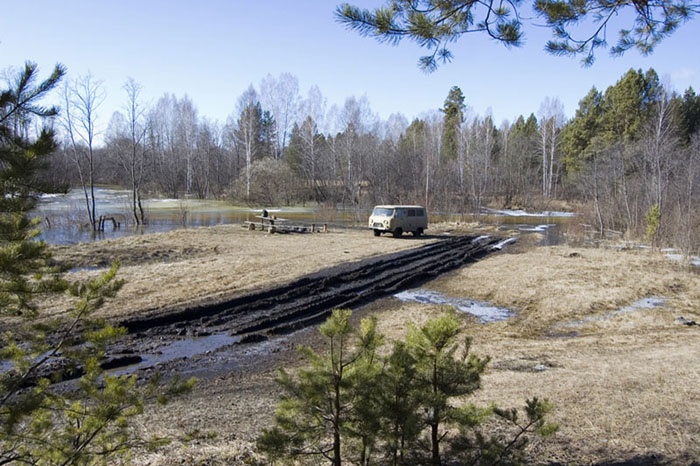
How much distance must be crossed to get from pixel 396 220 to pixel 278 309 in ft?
54.3

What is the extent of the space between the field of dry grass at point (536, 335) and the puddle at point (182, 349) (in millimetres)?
1312

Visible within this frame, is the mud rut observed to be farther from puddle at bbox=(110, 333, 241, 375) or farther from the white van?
the white van

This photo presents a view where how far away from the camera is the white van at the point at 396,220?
89.7 feet

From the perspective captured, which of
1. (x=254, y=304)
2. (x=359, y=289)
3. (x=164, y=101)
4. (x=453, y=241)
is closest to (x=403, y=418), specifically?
(x=254, y=304)

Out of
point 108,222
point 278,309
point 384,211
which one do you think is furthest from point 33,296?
point 108,222

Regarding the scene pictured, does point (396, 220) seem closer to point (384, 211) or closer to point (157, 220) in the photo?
point (384, 211)

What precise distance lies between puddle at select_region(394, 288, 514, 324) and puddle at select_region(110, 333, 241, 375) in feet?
18.2

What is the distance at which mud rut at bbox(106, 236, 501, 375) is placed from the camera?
8.97 meters

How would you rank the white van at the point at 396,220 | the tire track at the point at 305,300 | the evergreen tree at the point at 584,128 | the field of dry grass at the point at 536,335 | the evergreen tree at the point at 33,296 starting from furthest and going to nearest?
the evergreen tree at the point at 584,128 < the white van at the point at 396,220 < the tire track at the point at 305,300 < the field of dry grass at the point at 536,335 < the evergreen tree at the point at 33,296

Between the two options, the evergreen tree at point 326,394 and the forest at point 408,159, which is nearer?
the evergreen tree at point 326,394

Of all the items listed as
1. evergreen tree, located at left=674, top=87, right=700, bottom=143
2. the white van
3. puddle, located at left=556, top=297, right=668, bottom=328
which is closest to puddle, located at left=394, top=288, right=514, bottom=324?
puddle, located at left=556, top=297, right=668, bottom=328

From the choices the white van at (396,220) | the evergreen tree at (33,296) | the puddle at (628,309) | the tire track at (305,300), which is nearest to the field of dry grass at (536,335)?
the puddle at (628,309)

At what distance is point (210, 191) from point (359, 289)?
194 feet

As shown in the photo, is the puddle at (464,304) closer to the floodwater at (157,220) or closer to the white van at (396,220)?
the white van at (396,220)
